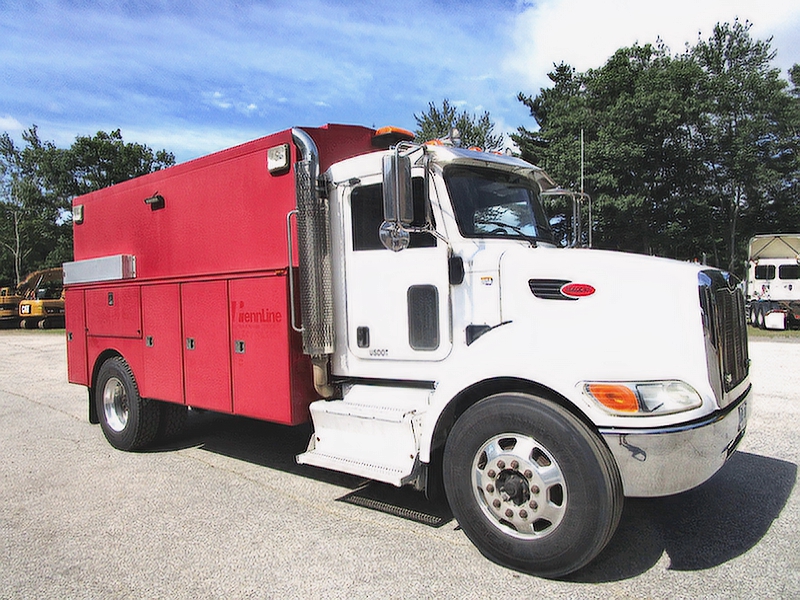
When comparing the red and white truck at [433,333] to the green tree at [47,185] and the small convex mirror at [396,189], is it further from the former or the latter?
the green tree at [47,185]

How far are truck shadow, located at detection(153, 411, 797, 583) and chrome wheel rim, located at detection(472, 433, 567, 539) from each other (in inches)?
15.7

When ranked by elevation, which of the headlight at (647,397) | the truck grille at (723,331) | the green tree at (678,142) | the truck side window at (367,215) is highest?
the green tree at (678,142)

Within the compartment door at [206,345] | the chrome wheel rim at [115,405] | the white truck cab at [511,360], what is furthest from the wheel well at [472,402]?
the chrome wheel rim at [115,405]

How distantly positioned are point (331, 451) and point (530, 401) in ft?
5.93

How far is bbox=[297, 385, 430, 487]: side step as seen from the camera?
404 centimetres

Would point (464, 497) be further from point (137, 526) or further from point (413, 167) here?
point (137, 526)

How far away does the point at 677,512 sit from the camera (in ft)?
14.0

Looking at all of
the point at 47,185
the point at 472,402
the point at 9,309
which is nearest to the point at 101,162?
the point at 47,185

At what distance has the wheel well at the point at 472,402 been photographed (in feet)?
11.1

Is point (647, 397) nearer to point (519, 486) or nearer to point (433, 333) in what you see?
point (519, 486)

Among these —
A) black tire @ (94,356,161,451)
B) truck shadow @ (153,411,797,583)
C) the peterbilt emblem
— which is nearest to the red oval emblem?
the peterbilt emblem

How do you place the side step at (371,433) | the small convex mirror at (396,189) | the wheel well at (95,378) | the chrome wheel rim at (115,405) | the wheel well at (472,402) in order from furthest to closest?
the wheel well at (95,378)
the chrome wheel rim at (115,405)
the side step at (371,433)
the small convex mirror at (396,189)
the wheel well at (472,402)

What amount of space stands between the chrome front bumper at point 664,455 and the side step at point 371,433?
140 centimetres

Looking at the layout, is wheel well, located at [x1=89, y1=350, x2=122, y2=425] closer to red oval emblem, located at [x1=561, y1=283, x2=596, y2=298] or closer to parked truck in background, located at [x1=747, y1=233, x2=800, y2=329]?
red oval emblem, located at [x1=561, y1=283, x2=596, y2=298]
